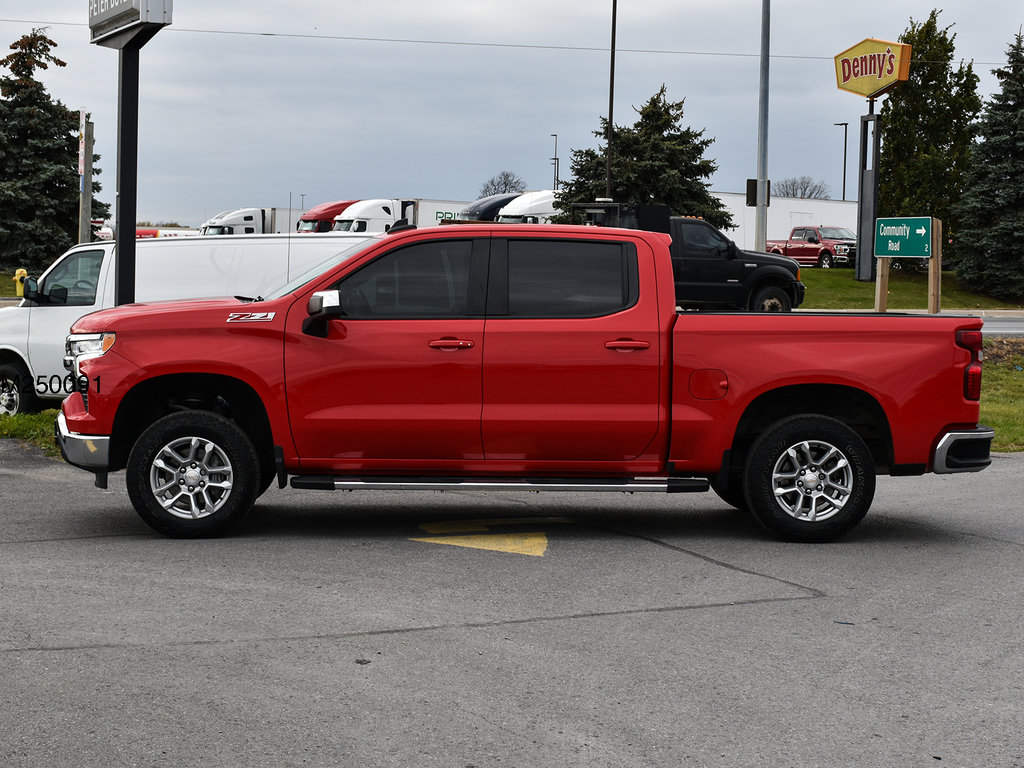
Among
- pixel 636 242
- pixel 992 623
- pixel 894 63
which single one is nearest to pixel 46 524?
pixel 636 242

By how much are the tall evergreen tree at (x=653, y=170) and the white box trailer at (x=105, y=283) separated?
27.9m

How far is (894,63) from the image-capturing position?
3206cm

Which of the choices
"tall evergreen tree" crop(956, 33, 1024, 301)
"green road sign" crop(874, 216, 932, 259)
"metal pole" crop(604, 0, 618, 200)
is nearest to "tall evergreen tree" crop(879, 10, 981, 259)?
"tall evergreen tree" crop(956, 33, 1024, 301)

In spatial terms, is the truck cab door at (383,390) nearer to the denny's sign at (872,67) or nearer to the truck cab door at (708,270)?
the truck cab door at (708,270)

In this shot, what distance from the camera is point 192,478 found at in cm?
786

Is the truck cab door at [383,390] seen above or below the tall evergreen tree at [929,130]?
below

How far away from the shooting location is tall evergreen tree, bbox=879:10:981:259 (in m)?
45.6

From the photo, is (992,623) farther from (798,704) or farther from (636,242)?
(636,242)

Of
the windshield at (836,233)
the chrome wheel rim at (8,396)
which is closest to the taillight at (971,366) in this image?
the chrome wheel rim at (8,396)

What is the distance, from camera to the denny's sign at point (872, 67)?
32000 mm

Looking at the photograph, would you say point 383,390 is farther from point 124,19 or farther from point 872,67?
point 872,67

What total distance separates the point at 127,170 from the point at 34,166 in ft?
112

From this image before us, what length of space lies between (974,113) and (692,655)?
45.4 meters

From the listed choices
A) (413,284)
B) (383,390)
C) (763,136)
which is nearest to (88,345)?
(383,390)
